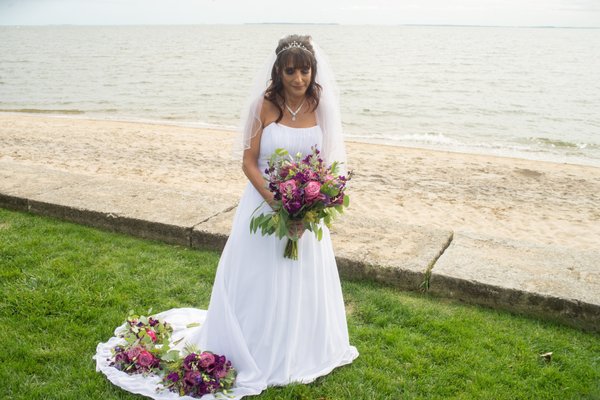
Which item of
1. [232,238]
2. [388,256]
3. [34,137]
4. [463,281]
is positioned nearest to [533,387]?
[463,281]

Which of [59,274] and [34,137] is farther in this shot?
[34,137]

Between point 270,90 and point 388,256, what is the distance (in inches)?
88.6

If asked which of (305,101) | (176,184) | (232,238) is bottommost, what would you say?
(176,184)

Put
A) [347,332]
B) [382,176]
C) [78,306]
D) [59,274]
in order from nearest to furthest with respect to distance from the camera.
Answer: [347,332] < [78,306] < [59,274] < [382,176]

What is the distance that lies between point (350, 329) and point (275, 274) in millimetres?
1022

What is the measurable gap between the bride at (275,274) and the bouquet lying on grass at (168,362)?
6 centimetres

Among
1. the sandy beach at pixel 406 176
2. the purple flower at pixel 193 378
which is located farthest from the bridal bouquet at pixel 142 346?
the sandy beach at pixel 406 176

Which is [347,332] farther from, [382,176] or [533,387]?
[382,176]

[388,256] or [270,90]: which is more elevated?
[270,90]

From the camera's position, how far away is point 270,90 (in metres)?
3.36

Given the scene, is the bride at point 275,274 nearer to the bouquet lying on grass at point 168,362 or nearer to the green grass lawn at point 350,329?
the bouquet lying on grass at point 168,362

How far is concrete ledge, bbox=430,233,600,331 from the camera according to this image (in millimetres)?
4199

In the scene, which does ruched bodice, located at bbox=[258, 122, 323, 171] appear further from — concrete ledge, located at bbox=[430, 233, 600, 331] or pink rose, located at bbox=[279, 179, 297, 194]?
concrete ledge, located at bbox=[430, 233, 600, 331]

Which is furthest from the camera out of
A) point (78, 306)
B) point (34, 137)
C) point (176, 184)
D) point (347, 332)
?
point (34, 137)
